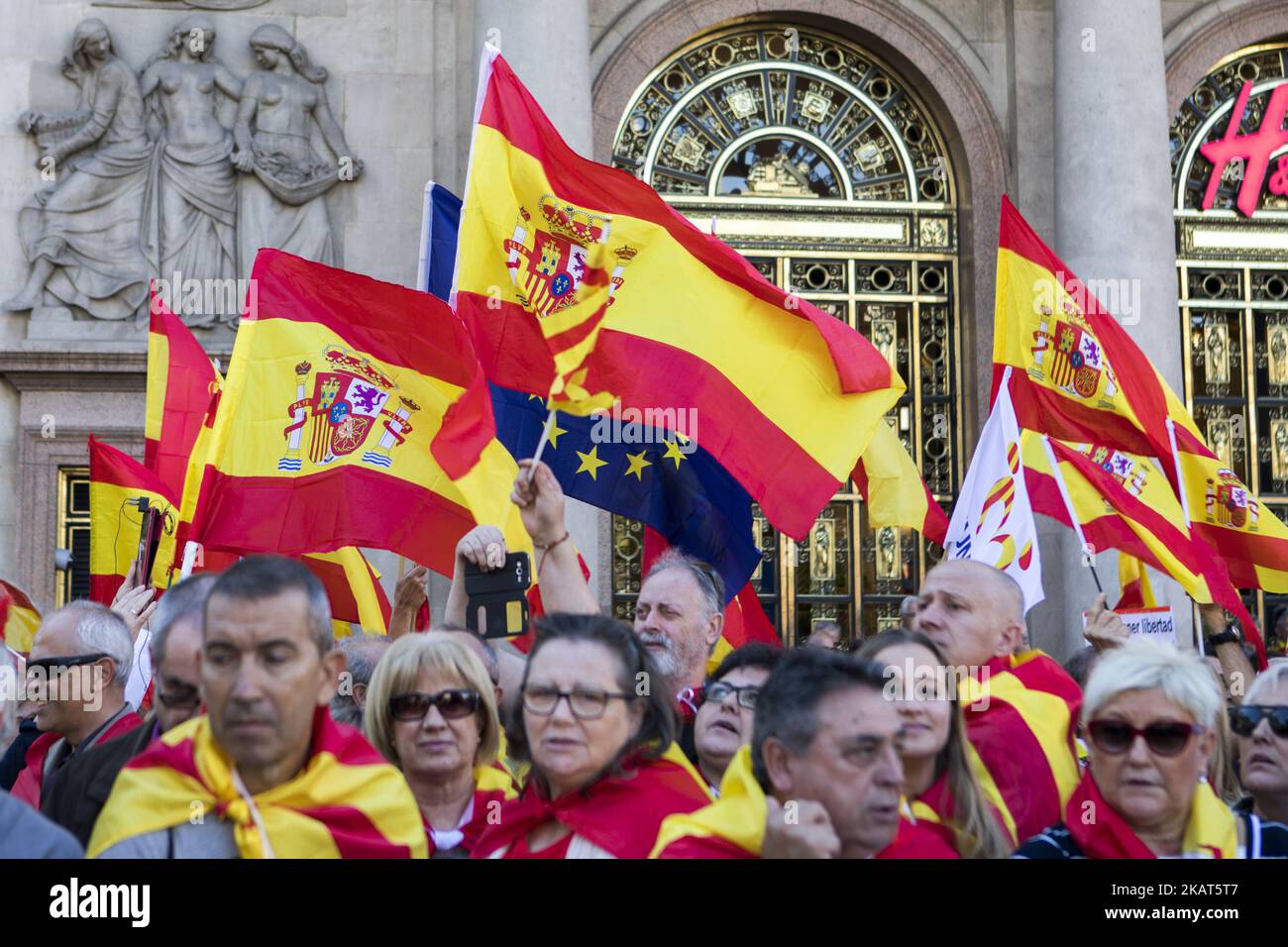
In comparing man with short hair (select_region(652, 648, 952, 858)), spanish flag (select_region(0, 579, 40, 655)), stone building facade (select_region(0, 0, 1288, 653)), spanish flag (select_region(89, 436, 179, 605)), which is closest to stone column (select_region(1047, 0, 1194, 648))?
stone building facade (select_region(0, 0, 1288, 653))

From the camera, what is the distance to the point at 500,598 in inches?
232

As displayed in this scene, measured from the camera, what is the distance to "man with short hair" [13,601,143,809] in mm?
5980

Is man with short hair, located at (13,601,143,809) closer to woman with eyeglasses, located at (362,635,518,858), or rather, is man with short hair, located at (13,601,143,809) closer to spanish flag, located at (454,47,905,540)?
woman with eyeglasses, located at (362,635,518,858)

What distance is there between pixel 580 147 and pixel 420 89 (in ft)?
6.83

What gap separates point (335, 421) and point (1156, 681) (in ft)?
14.1

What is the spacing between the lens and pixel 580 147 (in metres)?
13.3

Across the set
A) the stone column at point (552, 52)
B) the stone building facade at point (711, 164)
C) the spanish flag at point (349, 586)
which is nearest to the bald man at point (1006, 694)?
the spanish flag at point (349, 586)

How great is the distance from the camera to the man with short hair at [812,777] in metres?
3.70

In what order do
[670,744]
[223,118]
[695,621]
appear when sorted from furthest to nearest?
[223,118], [695,621], [670,744]

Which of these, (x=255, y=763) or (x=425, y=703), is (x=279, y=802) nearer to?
(x=255, y=763)
